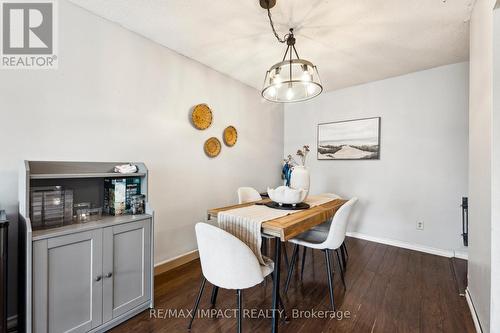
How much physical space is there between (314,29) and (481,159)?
1.69 metres

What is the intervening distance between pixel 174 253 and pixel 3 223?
1.61 metres

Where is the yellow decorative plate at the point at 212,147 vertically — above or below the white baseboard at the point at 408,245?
above

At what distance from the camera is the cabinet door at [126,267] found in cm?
155

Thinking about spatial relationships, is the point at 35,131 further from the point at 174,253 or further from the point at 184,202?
the point at 174,253

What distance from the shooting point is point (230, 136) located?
3234 mm

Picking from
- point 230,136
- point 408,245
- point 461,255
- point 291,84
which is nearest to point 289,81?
point 291,84

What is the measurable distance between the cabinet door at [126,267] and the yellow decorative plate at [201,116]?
1373 millimetres

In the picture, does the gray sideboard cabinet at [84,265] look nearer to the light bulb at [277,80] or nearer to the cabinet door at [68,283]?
the cabinet door at [68,283]

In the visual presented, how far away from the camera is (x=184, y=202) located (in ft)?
8.75

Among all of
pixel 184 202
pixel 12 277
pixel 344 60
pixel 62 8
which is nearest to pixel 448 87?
pixel 344 60

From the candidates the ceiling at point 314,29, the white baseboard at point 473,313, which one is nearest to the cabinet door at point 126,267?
the ceiling at point 314,29

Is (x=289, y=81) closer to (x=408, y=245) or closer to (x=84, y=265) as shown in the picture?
(x=84, y=265)

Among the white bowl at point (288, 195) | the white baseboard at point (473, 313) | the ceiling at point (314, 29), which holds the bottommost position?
the white baseboard at point (473, 313)

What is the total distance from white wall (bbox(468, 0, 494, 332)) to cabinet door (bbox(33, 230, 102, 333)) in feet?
8.12
